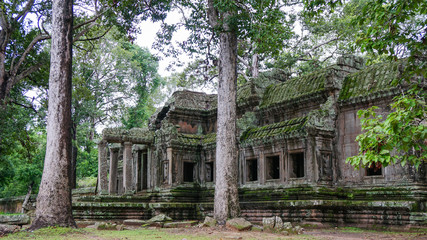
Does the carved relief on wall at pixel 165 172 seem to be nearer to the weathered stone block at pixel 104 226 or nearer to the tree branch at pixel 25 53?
the weathered stone block at pixel 104 226

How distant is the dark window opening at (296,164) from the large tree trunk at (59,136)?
7791mm

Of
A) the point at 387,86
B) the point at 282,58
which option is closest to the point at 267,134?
the point at 387,86

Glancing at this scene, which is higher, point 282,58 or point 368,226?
point 282,58

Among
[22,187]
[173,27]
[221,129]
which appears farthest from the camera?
[22,187]

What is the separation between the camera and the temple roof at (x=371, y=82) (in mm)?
13398

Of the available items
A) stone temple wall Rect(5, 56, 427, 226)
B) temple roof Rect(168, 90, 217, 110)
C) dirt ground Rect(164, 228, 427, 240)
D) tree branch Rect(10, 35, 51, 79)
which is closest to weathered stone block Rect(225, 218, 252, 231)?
dirt ground Rect(164, 228, 427, 240)

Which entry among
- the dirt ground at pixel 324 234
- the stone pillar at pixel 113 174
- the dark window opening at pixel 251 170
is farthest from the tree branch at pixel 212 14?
the stone pillar at pixel 113 174

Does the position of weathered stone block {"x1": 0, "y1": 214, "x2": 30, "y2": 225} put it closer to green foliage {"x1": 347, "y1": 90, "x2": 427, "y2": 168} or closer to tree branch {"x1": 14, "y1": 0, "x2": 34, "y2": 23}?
green foliage {"x1": 347, "y1": 90, "x2": 427, "y2": 168}

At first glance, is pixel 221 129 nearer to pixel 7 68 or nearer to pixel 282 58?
pixel 7 68

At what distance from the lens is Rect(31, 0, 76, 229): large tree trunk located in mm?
10398

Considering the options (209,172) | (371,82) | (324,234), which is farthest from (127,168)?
(371,82)

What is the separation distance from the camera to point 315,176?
13945 millimetres

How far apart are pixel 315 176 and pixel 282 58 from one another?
47.9 feet

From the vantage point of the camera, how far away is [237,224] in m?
11.5
